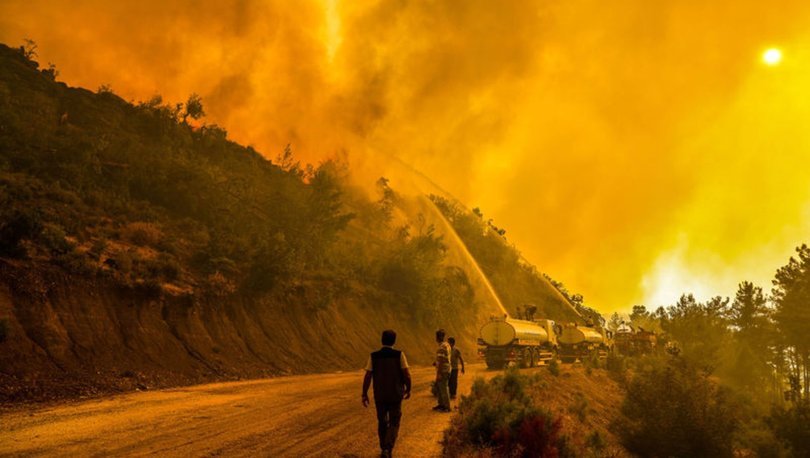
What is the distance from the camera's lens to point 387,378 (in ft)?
31.3

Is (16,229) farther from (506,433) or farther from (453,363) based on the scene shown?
(506,433)

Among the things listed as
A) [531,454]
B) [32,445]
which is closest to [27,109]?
[32,445]

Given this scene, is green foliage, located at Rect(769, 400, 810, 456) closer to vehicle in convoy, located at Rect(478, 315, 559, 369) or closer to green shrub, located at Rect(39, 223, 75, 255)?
vehicle in convoy, located at Rect(478, 315, 559, 369)

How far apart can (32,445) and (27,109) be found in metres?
37.5

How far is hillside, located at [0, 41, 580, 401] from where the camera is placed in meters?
20.0

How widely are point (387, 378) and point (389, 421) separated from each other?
862 mm

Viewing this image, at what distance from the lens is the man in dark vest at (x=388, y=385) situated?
9.53 metres

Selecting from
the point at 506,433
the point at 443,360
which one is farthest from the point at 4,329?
the point at 506,433

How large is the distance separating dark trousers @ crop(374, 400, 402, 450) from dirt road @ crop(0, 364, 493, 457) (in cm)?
89

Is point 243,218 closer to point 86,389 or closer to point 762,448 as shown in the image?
point 86,389

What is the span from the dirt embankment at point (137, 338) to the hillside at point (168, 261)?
0.07 m

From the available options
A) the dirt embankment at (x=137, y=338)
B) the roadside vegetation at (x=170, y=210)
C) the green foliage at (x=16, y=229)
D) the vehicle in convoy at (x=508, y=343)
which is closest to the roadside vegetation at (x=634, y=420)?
the vehicle in convoy at (x=508, y=343)

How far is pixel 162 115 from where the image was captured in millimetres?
50281

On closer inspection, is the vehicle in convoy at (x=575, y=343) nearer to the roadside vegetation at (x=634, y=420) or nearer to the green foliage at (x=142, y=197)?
the roadside vegetation at (x=634, y=420)
